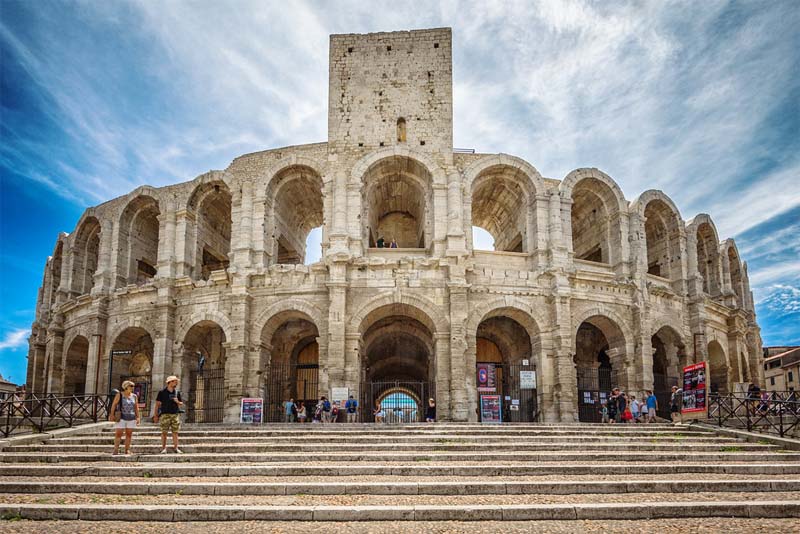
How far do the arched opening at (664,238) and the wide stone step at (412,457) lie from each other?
1446cm

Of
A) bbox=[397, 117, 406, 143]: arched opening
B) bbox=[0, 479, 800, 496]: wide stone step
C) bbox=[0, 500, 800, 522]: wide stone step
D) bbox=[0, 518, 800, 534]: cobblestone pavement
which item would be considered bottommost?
bbox=[0, 518, 800, 534]: cobblestone pavement

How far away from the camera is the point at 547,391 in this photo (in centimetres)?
2106

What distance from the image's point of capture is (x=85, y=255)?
28016 millimetres

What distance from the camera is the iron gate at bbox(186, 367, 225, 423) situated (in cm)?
2270

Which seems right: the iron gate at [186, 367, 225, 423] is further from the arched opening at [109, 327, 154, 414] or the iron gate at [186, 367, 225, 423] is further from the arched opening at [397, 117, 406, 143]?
the arched opening at [397, 117, 406, 143]

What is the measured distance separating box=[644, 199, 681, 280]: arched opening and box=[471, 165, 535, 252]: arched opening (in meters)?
5.44

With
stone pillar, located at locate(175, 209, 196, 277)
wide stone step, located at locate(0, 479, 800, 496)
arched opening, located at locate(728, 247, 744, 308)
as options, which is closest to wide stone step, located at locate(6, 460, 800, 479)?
wide stone step, located at locate(0, 479, 800, 496)

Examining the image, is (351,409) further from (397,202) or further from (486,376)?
(397,202)

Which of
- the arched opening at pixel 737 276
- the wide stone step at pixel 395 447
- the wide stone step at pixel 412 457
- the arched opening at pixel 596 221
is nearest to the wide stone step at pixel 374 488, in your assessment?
the wide stone step at pixel 412 457

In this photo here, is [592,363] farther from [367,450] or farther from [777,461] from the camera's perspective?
[367,450]

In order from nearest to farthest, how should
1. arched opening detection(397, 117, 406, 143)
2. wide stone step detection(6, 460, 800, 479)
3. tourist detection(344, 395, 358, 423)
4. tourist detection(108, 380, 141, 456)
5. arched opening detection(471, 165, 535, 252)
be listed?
1. wide stone step detection(6, 460, 800, 479)
2. tourist detection(108, 380, 141, 456)
3. tourist detection(344, 395, 358, 423)
4. arched opening detection(471, 165, 535, 252)
5. arched opening detection(397, 117, 406, 143)

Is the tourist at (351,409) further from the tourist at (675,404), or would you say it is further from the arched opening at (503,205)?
the tourist at (675,404)

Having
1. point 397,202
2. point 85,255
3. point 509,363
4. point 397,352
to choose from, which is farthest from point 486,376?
point 85,255

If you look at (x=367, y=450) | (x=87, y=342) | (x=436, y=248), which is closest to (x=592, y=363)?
(x=436, y=248)
